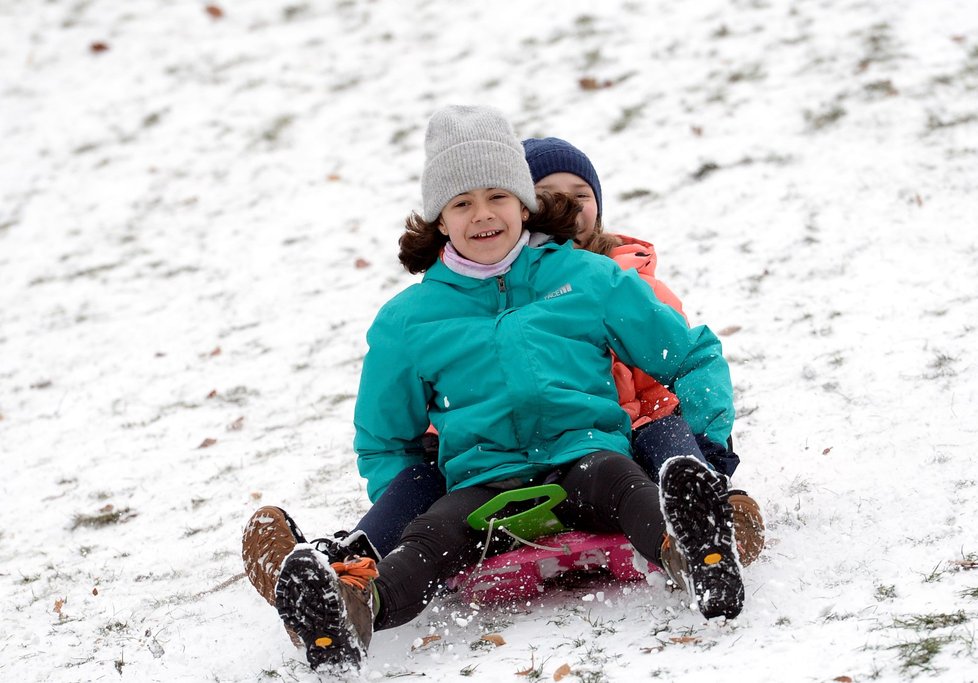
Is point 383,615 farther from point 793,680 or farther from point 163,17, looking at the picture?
point 163,17

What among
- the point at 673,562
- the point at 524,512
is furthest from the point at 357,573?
the point at 673,562

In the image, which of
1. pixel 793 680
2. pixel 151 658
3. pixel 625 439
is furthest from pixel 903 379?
pixel 151 658

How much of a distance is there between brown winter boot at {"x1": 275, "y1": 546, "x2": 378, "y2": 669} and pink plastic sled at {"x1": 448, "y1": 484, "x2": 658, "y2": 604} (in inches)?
19.9

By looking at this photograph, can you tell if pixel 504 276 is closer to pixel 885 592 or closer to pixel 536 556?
pixel 536 556

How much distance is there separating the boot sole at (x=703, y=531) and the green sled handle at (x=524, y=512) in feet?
1.69

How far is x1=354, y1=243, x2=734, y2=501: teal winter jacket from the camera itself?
122 inches

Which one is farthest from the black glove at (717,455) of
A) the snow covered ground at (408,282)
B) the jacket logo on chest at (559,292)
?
the jacket logo on chest at (559,292)

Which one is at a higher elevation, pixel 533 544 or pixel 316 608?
pixel 316 608

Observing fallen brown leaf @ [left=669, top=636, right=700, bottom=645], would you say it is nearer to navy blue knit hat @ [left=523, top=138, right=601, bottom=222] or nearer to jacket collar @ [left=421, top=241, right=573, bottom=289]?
jacket collar @ [left=421, top=241, right=573, bottom=289]

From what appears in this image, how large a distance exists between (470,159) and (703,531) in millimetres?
1491

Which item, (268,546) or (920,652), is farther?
(268,546)

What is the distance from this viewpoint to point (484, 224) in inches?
130

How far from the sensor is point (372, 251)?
652cm

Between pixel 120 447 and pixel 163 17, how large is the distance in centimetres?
666
